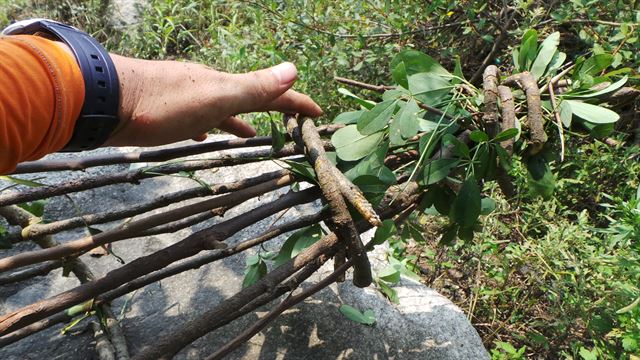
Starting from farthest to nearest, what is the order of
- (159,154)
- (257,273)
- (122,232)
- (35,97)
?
(257,273), (159,154), (122,232), (35,97)

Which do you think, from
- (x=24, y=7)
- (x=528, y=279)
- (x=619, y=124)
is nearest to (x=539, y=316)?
(x=528, y=279)

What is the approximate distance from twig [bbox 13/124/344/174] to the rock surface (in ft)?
1.46

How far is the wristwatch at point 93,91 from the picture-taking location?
907 millimetres

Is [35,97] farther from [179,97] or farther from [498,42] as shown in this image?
[498,42]

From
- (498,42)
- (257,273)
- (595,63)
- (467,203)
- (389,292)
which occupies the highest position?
(595,63)

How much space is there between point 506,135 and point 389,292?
73cm

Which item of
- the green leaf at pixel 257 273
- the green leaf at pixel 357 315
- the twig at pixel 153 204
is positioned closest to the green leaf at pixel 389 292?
the green leaf at pixel 357 315

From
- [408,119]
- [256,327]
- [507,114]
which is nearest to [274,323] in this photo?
[256,327]

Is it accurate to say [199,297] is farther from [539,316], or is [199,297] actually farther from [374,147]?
[539,316]

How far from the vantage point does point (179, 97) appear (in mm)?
1010

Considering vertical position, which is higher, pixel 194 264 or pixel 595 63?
pixel 595 63

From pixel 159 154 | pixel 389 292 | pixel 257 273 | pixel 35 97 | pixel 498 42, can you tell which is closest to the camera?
pixel 35 97

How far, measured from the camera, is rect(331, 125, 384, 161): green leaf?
1067mm

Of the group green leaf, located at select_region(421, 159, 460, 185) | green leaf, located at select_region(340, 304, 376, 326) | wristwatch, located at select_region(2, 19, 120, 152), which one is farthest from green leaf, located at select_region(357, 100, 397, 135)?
green leaf, located at select_region(340, 304, 376, 326)
